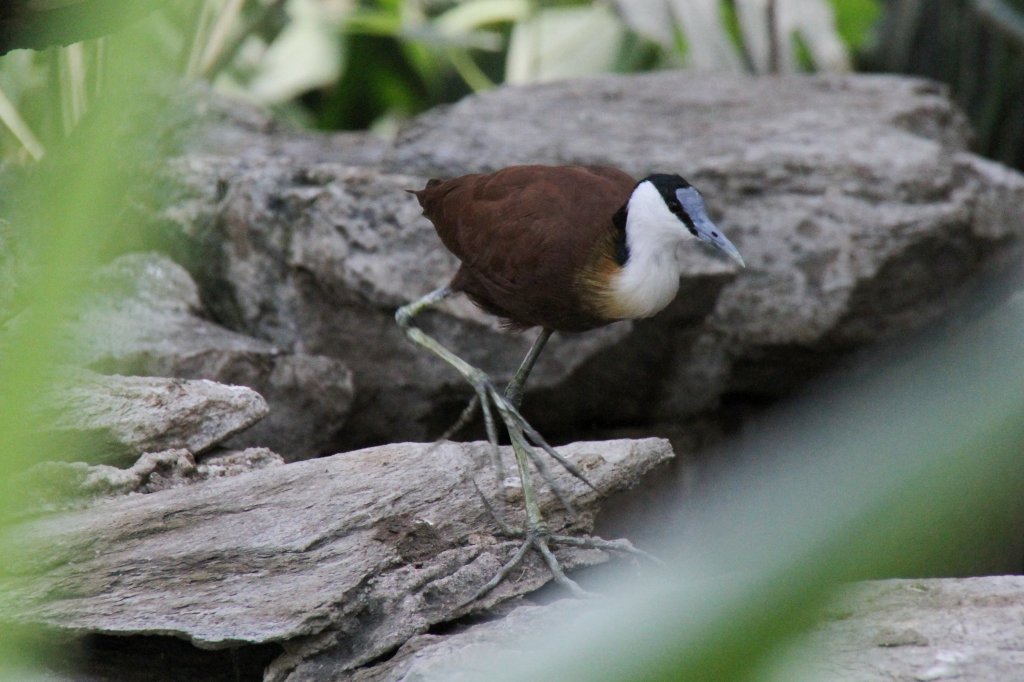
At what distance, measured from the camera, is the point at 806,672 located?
1.11 ft

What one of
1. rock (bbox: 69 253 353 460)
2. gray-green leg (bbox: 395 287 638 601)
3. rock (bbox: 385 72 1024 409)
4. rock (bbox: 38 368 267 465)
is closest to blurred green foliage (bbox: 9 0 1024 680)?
gray-green leg (bbox: 395 287 638 601)

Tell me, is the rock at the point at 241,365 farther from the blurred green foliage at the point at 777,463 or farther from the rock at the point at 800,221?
the blurred green foliage at the point at 777,463

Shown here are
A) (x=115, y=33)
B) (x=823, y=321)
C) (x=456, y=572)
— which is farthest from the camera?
(x=823, y=321)

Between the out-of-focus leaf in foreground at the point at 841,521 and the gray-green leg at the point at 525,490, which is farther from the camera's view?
the gray-green leg at the point at 525,490

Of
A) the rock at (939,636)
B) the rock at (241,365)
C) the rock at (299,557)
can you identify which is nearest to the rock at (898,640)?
the rock at (939,636)

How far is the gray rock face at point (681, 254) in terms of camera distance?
337cm

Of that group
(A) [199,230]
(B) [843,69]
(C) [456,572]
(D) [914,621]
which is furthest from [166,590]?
(B) [843,69]

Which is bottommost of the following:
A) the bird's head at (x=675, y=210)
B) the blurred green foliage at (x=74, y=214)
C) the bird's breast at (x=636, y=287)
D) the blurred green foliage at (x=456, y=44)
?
the blurred green foliage at (x=74, y=214)

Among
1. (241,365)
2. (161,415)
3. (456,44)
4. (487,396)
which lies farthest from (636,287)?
(456,44)

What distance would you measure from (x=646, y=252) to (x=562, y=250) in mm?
171

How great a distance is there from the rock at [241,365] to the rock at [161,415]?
0.23 m

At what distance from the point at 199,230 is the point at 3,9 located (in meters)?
2.06

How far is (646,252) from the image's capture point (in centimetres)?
224

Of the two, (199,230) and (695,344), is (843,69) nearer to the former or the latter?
(695,344)
